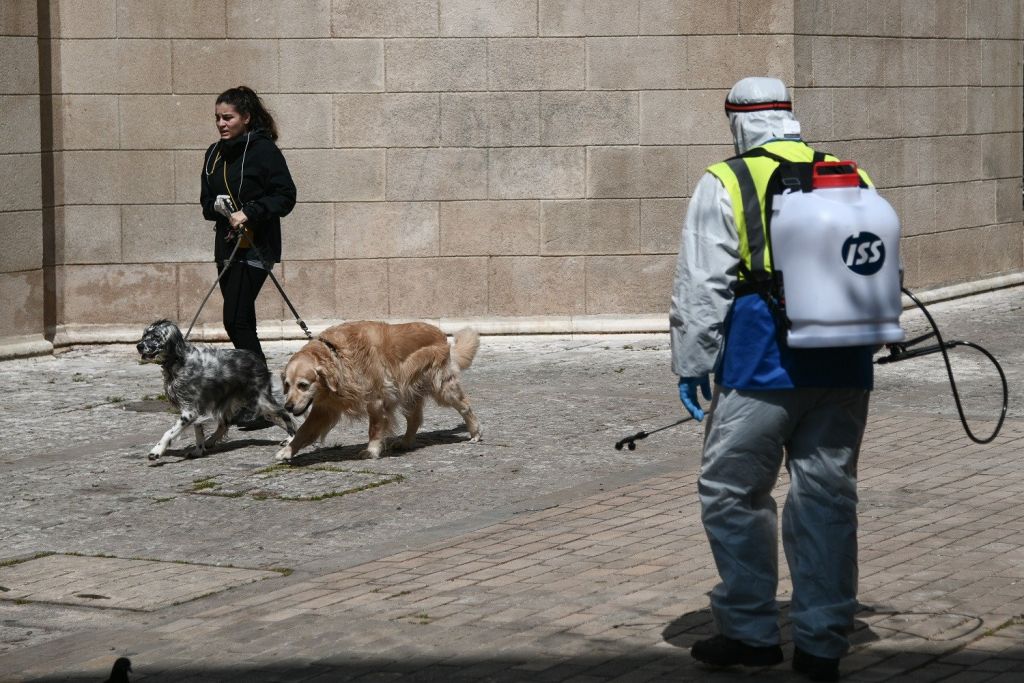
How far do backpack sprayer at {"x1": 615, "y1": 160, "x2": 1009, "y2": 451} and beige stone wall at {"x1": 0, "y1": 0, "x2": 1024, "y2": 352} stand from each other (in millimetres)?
8588

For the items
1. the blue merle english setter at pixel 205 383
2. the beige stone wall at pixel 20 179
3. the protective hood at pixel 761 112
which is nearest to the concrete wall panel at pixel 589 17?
the beige stone wall at pixel 20 179

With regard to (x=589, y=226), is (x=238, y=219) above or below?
above

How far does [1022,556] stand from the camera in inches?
267

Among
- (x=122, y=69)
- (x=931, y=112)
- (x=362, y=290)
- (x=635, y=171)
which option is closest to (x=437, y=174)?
(x=362, y=290)

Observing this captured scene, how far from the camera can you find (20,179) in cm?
1320

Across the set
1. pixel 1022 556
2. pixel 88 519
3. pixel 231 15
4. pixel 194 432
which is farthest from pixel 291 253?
pixel 1022 556

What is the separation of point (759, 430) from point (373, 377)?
13.7 ft

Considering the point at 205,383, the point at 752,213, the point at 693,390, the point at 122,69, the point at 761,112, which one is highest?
the point at 122,69

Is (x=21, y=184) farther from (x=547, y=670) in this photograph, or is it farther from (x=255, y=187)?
(x=547, y=670)

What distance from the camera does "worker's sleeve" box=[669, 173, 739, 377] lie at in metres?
5.29

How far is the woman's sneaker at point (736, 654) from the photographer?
534cm

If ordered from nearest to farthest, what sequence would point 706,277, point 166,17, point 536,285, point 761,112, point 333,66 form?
1. point 706,277
2. point 761,112
3. point 166,17
4. point 333,66
5. point 536,285

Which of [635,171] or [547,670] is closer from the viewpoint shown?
[547,670]

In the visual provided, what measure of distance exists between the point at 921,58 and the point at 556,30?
152 inches
